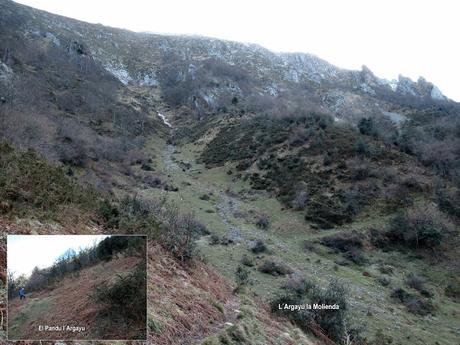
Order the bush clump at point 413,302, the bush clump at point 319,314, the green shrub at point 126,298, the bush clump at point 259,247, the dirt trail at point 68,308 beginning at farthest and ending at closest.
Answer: the bush clump at point 259,247 < the bush clump at point 413,302 < the bush clump at point 319,314 < the green shrub at point 126,298 < the dirt trail at point 68,308

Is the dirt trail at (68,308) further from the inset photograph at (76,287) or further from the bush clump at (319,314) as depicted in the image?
the bush clump at (319,314)

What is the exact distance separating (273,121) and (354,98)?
2113 inches

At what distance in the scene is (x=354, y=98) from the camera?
91.7m

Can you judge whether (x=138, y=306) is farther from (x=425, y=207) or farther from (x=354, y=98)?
(x=354, y=98)

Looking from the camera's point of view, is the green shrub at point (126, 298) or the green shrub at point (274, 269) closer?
the green shrub at point (126, 298)

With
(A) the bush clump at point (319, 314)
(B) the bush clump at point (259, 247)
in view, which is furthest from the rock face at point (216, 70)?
(A) the bush clump at point (319, 314)

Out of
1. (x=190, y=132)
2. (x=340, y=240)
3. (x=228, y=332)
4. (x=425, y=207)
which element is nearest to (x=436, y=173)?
(x=425, y=207)

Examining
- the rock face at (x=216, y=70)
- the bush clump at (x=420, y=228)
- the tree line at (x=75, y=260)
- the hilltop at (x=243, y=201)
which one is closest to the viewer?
the tree line at (x=75, y=260)

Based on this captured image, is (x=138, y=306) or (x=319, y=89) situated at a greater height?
(x=319, y=89)

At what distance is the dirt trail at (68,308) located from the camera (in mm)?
3078

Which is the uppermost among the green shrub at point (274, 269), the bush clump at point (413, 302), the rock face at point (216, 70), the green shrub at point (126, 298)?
the rock face at point (216, 70)

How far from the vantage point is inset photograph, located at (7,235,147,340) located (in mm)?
3148

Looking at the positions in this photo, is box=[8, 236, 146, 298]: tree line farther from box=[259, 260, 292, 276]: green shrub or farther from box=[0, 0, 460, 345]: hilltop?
box=[259, 260, 292, 276]: green shrub

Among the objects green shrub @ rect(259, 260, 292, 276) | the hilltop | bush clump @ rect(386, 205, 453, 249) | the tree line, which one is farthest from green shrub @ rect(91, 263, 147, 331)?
bush clump @ rect(386, 205, 453, 249)
